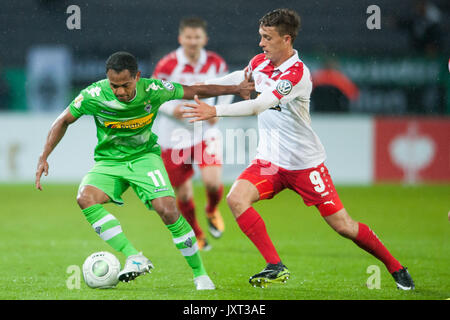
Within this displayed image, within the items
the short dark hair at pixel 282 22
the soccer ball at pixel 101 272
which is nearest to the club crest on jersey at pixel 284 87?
the short dark hair at pixel 282 22

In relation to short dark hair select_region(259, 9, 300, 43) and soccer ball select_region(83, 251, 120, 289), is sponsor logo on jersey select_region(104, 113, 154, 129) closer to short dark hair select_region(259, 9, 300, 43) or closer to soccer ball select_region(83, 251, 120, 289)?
soccer ball select_region(83, 251, 120, 289)

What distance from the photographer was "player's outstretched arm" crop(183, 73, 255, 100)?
5.61 metres

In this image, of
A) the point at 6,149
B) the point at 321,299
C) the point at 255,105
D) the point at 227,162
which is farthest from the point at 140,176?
the point at 6,149

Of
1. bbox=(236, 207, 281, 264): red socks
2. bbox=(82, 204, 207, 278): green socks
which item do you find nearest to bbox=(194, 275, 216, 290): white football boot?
bbox=(82, 204, 207, 278): green socks

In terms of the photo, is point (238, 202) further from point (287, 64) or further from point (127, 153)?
point (287, 64)

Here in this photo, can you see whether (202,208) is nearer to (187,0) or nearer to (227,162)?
(227,162)

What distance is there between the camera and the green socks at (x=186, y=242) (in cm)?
526

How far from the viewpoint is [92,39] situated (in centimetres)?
1447

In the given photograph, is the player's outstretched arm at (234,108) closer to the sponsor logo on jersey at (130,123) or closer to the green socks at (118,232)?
the sponsor logo on jersey at (130,123)

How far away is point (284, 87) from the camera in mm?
5137

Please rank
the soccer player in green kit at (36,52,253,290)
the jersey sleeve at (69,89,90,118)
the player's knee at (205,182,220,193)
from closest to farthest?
the soccer player in green kit at (36,52,253,290) < the jersey sleeve at (69,89,90,118) < the player's knee at (205,182,220,193)

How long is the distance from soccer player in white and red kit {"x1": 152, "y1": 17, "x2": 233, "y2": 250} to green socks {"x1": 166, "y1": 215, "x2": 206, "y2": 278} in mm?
2260

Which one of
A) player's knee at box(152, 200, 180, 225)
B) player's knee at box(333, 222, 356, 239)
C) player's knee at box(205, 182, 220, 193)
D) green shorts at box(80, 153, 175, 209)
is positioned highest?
green shorts at box(80, 153, 175, 209)

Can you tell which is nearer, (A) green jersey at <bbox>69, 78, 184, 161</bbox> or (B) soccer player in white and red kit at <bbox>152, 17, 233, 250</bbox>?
(A) green jersey at <bbox>69, 78, 184, 161</bbox>
